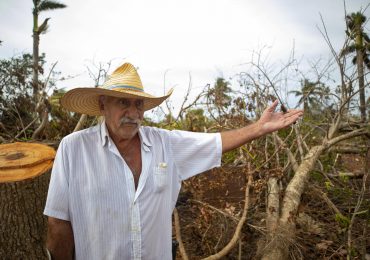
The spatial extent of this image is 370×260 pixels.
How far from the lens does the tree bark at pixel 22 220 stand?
90.4 inches

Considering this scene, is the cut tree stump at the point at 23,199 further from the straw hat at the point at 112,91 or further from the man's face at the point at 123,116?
the man's face at the point at 123,116

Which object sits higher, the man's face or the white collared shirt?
the man's face

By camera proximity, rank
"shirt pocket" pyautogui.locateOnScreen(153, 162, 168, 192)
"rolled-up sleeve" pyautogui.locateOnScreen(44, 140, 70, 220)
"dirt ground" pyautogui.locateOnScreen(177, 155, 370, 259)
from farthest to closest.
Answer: "dirt ground" pyautogui.locateOnScreen(177, 155, 370, 259), "shirt pocket" pyautogui.locateOnScreen(153, 162, 168, 192), "rolled-up sleeve" pyautogui.locateOnScreen(44, 140, 70, 220)

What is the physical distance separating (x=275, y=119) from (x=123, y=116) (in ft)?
3.88

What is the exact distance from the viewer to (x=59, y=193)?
1891 millimetres

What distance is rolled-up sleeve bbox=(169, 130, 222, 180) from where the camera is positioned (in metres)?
2.29

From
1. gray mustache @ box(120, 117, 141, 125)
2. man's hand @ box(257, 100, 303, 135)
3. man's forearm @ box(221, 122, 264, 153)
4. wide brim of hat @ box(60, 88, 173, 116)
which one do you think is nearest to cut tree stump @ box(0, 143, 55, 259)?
wide brim of hat @ box(60, 88, 173, 116)

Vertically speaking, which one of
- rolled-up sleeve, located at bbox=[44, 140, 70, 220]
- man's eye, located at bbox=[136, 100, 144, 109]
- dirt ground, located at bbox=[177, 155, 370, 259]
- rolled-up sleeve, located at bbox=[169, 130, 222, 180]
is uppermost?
man's eye, located at bbox=[136, 100, 144, 109]

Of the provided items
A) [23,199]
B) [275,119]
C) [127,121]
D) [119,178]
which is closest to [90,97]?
[127,121]

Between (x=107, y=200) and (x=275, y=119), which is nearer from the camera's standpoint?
(x=107, y=200)

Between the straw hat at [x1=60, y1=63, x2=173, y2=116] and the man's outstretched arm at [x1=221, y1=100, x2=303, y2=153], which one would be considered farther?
the man's outstretched arm at [x1=221, y1=100, x2=303, y2=153]

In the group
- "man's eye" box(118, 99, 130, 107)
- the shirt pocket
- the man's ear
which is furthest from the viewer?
the man's ear

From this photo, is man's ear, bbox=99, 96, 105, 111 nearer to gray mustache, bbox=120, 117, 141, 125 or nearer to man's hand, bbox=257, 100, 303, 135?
gray mustache, bbox=120, 117, 141, 125

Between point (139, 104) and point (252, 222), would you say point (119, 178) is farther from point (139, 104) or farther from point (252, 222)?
point (252, 222)
